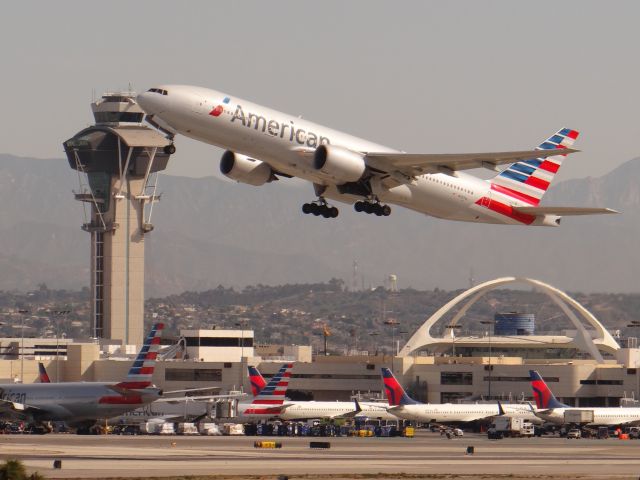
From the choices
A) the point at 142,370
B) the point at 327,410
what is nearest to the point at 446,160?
the point at 142,370

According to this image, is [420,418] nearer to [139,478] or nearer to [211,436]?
[211,436]

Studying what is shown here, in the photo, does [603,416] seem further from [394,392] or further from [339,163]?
[339,163]

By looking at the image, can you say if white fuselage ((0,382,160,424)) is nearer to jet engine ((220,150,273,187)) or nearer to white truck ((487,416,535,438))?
white truck ((487,416,535,438))

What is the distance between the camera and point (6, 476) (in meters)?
55.6

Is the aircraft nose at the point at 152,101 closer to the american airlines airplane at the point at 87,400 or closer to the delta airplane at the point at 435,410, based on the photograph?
the american airlines airplane at the point at 87,400

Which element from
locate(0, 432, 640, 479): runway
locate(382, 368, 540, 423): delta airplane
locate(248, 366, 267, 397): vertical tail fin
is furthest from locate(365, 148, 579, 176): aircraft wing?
locate(248, 366, 267, 397): vertical tail fin

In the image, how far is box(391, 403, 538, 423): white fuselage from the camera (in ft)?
481

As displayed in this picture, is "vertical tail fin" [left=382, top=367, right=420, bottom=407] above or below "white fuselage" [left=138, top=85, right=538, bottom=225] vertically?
below

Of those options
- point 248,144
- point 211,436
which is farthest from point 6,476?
point 211,436

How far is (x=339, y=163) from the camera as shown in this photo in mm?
86375

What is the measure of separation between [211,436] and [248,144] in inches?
1914

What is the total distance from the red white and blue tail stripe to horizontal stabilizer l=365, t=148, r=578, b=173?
2120 inches

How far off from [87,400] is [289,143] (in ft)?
162

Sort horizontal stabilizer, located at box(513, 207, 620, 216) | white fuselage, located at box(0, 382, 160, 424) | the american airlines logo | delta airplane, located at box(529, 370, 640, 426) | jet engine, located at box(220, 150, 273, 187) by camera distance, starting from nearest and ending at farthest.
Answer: the american airlines logo < jet engine, located at box(220, 150, 273, 187) < horizontal stabilizer, located at box(513, 207, 620, 216) < white fuselage, located at box(0, 382, 160, 424) < delta airplane, located at box(529, 370, 640, 426)
